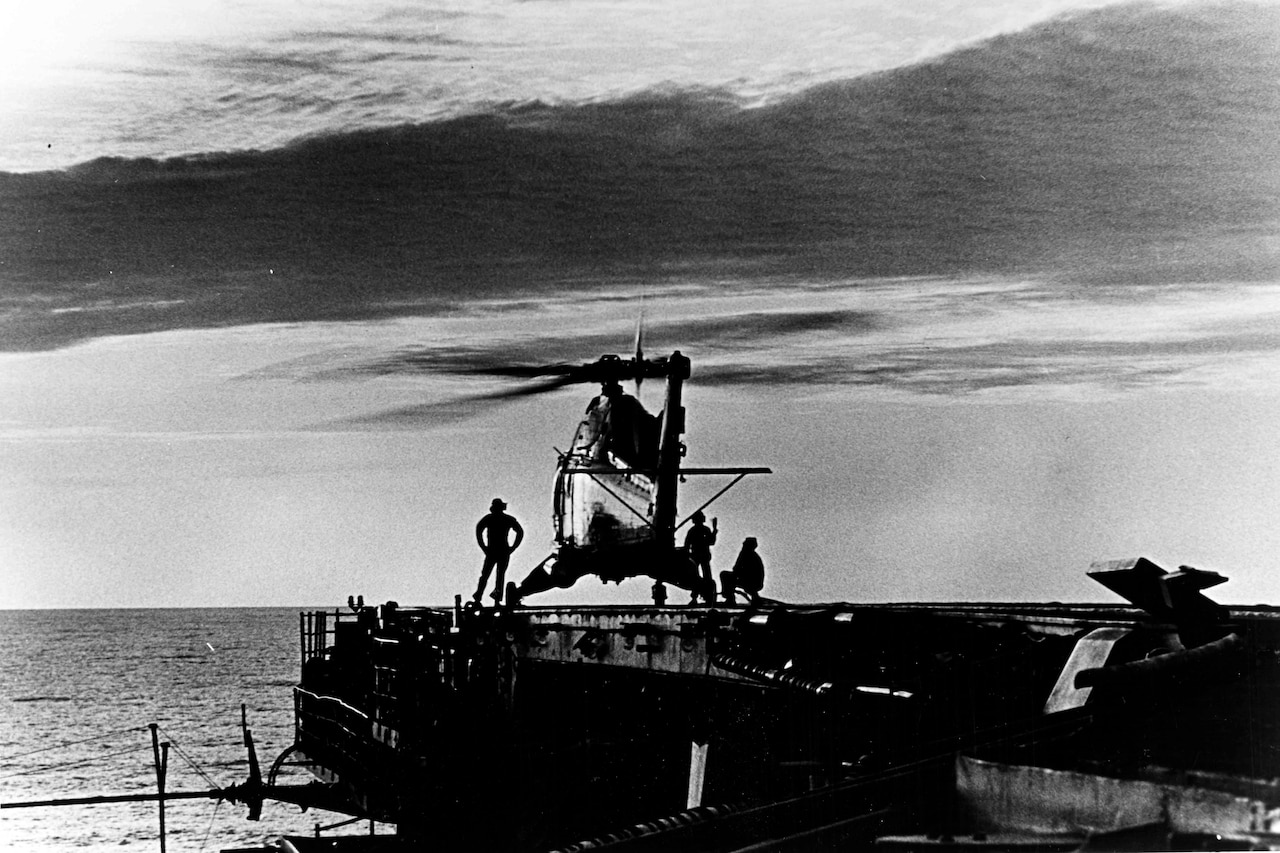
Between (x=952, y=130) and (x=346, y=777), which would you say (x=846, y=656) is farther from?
(x=346, y=777)

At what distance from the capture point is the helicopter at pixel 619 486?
28625mm

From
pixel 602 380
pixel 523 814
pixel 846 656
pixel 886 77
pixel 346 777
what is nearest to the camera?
pixel 846 656

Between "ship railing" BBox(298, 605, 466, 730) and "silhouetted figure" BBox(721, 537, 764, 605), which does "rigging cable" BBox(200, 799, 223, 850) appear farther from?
"silhouetted figure" BBox(721, 537, 764, 605)

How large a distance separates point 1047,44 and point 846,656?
7053mm

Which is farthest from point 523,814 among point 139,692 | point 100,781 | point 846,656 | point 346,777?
point 139,692

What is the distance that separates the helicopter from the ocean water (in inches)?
372

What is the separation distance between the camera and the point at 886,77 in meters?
15.1

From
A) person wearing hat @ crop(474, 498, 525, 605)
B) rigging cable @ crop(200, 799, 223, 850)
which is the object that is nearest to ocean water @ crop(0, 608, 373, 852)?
rigging cable @ crop(200, 799, 223, 850)

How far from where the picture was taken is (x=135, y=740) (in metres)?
74.4

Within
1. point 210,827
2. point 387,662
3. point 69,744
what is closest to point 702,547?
point 387,662

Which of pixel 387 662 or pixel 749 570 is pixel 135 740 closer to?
pixel 387 662

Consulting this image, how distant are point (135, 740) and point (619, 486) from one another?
182 feet

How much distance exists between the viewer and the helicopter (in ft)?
93.9

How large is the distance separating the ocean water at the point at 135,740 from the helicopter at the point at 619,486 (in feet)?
31.0
